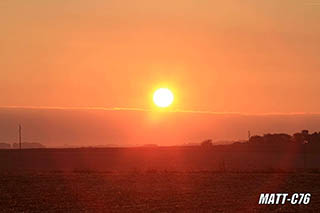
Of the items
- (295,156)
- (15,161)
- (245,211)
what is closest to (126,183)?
(245,211)

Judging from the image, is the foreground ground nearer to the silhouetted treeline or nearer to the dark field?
the dark field

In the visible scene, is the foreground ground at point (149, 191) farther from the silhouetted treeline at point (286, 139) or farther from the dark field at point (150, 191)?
the silhouetted treeline at point (286, 139)

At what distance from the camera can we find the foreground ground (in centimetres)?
2442

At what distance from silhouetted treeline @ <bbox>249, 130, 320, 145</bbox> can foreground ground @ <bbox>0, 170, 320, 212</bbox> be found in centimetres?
5141

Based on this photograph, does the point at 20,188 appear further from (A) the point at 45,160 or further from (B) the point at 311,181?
(A) the point at 45,160

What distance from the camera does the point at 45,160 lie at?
7031 centimetres

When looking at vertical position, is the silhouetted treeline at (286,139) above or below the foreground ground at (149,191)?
above

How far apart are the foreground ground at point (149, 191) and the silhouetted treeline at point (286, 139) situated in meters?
51.4

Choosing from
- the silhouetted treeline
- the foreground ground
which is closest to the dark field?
the foreground ground

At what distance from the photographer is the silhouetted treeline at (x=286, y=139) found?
90.2 meters

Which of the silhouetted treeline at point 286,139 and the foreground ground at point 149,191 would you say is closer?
the foreground ground at point 149,191

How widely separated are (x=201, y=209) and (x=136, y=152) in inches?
2361

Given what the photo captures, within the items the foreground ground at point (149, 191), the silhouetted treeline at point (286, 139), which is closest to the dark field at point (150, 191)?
the foreground ground at point (149, 191)

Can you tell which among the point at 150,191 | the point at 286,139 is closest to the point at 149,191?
the point at 150,191
